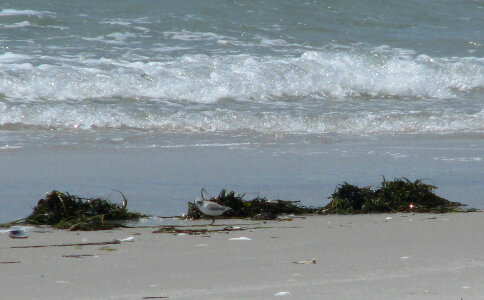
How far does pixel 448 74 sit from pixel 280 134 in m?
4.13

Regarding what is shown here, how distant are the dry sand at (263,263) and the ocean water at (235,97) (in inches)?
29.2

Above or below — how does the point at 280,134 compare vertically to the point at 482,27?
below

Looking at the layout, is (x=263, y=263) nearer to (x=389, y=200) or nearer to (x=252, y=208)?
(x=252, y=208)

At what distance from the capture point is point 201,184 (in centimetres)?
445

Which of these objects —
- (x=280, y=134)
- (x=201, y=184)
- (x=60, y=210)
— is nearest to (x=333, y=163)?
(x=201, y=184)

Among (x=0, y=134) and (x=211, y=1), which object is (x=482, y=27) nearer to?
(x=211, y=1)

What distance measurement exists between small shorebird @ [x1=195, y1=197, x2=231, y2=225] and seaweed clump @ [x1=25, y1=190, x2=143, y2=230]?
285 mm

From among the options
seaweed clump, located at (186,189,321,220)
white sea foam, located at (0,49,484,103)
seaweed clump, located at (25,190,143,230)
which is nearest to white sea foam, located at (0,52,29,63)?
white sea foam, located at (0,49,484,103)

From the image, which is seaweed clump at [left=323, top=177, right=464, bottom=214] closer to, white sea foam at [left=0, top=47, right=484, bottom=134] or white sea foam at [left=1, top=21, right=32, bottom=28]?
white sea foam at [left=0, top=47, right=484, bottom=134]

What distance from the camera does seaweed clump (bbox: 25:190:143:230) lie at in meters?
3.32

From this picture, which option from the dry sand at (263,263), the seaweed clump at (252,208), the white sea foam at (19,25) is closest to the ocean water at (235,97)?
the white sea foam at (19,25)

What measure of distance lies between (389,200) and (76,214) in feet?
4.84

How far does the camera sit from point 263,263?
2637 millimetres

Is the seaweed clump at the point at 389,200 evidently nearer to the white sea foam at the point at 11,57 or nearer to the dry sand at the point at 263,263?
the dry sand at the point at 263,263
